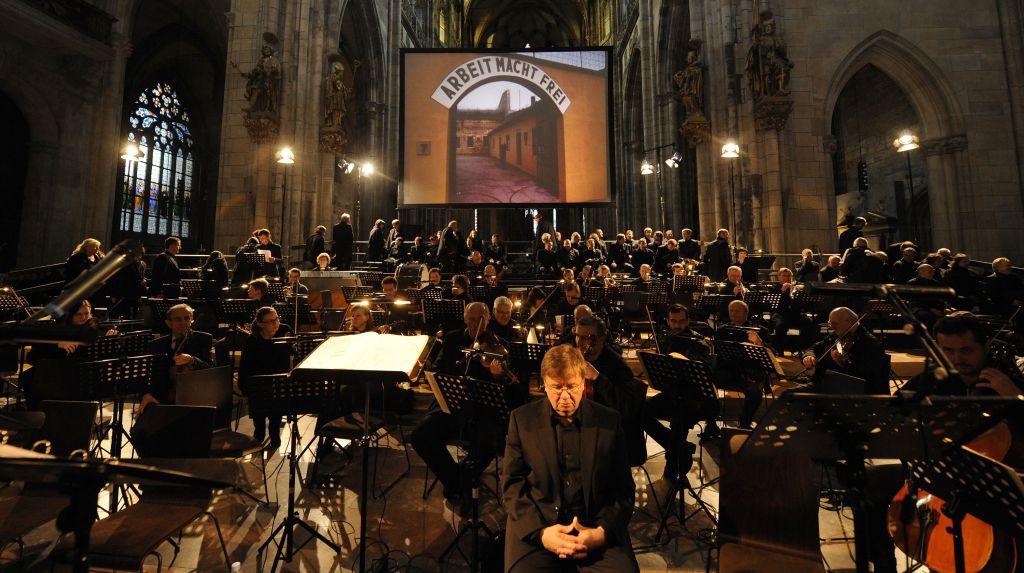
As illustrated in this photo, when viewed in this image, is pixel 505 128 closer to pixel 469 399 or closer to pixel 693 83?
pixel 693 83

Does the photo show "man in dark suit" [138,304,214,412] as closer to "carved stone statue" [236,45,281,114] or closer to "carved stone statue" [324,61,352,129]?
"carved stone statue" [236,45,281,114]

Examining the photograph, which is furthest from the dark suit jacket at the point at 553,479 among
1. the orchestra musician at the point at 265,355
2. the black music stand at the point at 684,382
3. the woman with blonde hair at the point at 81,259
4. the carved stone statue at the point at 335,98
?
the carved stone statue at the point at 335,98

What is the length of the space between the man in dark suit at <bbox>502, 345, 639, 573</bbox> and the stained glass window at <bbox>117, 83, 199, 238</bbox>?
76.1ft

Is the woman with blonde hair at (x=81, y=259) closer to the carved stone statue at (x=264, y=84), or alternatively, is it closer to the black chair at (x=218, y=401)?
the black chair at (x=218, y=401)

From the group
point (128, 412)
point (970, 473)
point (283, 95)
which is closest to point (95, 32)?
point (283, 95)

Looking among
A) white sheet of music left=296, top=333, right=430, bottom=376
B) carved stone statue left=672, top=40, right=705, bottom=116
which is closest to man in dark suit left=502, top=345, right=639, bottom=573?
white sheet of music left=296, top=333, right=430, bottom=376

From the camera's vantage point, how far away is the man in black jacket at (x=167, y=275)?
8812mm

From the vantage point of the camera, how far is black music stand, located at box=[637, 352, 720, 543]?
12.4ft

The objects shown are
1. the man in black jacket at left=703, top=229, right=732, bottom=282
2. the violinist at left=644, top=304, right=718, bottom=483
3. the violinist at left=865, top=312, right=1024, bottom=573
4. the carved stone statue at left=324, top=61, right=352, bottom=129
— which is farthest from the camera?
the carved stone statue at left=324, top=61, right=352, bottom=129

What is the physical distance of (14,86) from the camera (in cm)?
1315

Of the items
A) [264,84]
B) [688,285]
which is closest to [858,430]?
[688,285]

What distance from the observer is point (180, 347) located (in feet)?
16.1

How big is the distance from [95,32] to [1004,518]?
2012cm

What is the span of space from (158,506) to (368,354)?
1.48 meters
